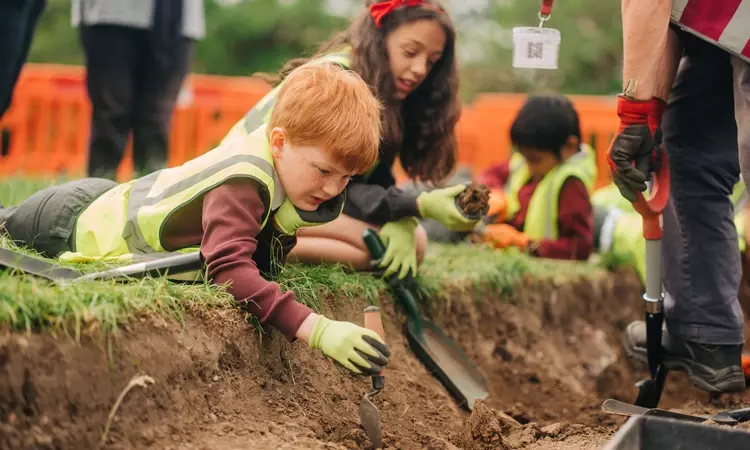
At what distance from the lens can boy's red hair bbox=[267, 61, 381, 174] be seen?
107 inches

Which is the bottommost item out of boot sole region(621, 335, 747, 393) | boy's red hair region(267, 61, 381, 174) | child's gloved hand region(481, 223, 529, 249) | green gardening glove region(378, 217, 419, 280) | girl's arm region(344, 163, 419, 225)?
child's gloved hand region(481, 223, 529, 249)

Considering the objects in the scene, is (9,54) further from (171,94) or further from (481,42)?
(481,42)

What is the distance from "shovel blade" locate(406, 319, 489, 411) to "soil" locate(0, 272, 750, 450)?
0.15 feet

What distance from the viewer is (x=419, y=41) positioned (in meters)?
3.64

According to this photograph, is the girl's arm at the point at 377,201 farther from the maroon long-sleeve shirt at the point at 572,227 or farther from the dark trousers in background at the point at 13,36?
the maroon long-sleeve shirt at the point at 572,227

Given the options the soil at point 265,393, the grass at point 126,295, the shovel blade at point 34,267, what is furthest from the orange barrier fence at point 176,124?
the shovel blade at point 34,267

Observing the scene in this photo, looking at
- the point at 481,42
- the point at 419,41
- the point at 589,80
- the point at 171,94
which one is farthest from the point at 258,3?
the point at 419,41

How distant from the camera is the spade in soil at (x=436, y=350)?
361cm

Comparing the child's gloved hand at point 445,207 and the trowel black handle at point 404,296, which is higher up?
the child's gloved hand at point 445,207

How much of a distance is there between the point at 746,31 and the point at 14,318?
220 cm

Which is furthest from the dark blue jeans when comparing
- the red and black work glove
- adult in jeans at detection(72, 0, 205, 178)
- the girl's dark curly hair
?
adult in jeans at detection(72, 0, 205, 178)

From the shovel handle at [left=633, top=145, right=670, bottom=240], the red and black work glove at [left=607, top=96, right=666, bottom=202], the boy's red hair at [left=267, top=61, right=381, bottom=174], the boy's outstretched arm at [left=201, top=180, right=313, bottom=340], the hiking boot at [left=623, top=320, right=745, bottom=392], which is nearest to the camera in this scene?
the boy's outstretched arm at [left=201, top=180, right=313, bottom=340]

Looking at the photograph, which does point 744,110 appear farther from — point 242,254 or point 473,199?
point 242,254

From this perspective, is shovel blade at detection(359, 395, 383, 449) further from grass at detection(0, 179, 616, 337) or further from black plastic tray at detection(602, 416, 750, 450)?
black plastic tray at detection(602, 416, 750, 450)
